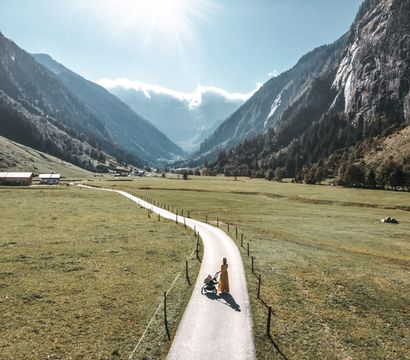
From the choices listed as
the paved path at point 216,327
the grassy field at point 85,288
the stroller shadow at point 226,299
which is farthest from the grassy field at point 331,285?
the grassy field at point 85,288

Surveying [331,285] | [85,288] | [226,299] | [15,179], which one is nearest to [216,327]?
[226,299]

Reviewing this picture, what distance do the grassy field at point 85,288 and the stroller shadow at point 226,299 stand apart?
1.88 meters

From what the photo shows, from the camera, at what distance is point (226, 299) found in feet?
94.0

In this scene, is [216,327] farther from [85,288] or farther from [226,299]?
[85,288]

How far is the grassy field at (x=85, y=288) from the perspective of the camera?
21578 mm

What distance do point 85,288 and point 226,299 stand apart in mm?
11187

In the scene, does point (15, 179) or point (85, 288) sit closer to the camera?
point (85, 288)

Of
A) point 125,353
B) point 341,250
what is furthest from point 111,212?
point 125,353

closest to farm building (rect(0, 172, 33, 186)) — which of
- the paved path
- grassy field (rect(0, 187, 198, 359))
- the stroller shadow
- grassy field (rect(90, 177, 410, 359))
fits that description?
grassy field (rect(90, 177, 410, 359))

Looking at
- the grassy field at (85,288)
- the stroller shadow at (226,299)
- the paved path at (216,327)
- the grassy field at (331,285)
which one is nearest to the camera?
the paved path at (216,327)

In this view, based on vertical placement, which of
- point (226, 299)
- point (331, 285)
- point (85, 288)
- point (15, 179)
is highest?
point (331, 285)

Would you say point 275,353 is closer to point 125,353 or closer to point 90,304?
point 125,353

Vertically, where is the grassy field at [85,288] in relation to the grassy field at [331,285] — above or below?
below

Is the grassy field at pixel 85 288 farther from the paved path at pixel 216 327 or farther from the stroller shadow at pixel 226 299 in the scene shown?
the stroller shadow at pixel 226 299
